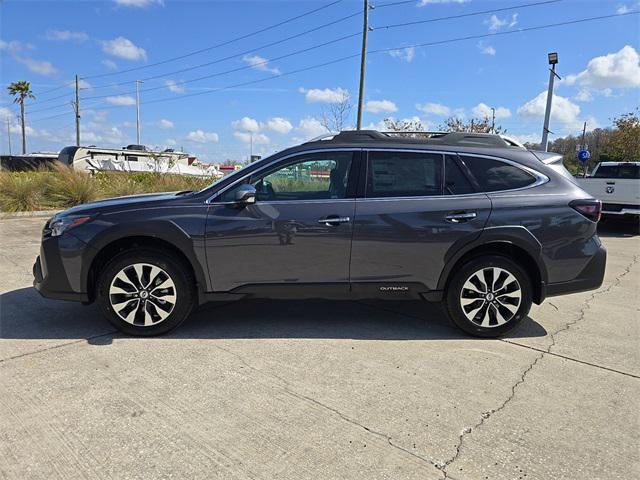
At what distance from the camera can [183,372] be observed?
354 cm

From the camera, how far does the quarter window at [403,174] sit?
423 cm

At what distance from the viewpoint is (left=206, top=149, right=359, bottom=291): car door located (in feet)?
13.4

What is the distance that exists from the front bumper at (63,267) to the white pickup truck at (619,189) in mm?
10984

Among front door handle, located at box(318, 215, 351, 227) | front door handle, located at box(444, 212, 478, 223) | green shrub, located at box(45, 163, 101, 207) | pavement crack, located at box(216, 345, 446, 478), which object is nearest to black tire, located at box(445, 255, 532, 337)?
front door handle, located at box(444, 212, 478, 223)

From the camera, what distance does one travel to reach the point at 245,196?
13.3ft

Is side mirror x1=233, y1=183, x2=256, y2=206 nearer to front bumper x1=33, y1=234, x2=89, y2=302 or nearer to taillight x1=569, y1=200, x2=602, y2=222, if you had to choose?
front bumper x1=33, y1=234, x2=89, y2=302

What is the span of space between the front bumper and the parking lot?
0.40 metres

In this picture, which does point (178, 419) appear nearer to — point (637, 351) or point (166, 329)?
point (166, 329)

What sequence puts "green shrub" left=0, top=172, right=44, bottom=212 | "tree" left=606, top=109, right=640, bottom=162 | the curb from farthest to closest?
"tree" left=606, top=109, right=640, bottom=162
"green shrub" left=0, top=172, right=44, bottom=212
the curb

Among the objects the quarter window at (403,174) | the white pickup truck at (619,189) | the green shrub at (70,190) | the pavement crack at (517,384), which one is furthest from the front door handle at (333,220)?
the green shrub at (70,190)

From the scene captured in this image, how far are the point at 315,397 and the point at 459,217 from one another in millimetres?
2010

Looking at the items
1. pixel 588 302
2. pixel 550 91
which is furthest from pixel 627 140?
pixel 588 302

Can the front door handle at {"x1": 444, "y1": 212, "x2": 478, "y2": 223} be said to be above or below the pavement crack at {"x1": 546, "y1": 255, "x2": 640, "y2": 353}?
above

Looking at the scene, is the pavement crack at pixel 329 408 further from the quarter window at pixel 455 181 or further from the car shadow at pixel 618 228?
the car shadow at pixel 618 228
